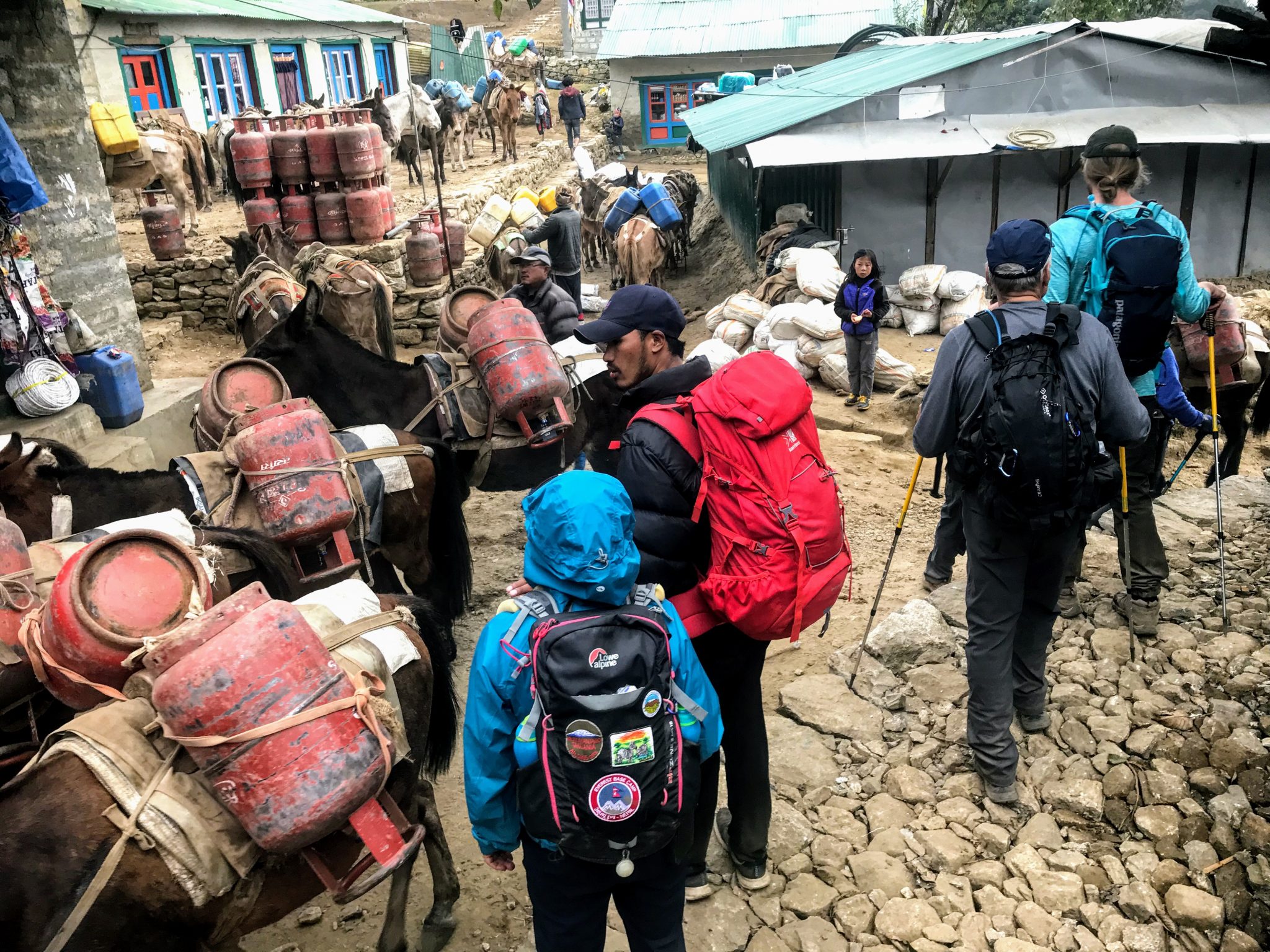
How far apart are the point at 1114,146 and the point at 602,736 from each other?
3087 mm

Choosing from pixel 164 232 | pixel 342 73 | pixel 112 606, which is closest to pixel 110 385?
pixel 112 606

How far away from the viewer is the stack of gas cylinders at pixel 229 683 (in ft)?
6.93

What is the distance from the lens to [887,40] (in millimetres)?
15836

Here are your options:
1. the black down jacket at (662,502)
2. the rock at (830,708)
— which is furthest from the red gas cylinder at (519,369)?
the black down jacket at (662,502)

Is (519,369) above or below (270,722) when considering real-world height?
above

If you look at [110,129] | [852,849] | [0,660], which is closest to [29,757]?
[0,660]

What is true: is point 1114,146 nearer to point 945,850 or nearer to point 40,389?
point 945,850

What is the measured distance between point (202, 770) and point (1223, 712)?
3517 millimetres

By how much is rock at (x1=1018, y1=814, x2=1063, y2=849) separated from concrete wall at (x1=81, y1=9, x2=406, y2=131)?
42.3 ft

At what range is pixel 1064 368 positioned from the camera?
2.85 m

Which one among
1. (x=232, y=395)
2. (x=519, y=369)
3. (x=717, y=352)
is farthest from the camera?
(x=717, y=352)

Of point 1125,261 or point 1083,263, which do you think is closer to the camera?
point 1125,261

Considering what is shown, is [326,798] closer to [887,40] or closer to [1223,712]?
[1223,712]

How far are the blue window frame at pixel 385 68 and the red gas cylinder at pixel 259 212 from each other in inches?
696
